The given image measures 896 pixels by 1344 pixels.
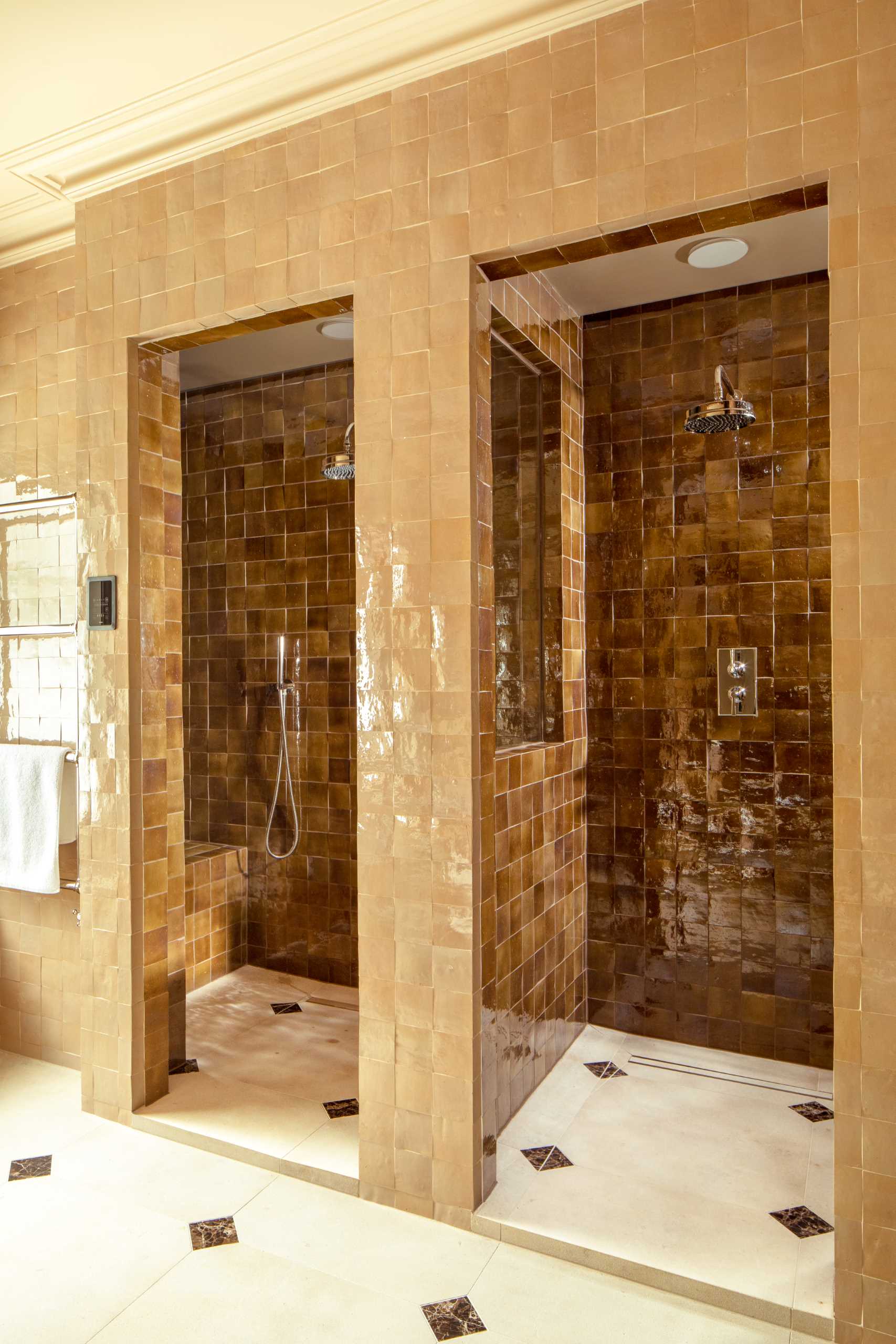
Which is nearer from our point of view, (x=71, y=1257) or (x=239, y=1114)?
(x=71, y=1257)

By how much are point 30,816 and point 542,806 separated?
170cm

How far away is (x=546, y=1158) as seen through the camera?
7.70ft

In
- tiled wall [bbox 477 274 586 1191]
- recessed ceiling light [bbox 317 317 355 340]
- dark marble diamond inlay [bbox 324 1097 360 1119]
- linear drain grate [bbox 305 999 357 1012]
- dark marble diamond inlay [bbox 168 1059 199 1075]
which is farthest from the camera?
linear drain grate [bbox 305 999 357 1012]

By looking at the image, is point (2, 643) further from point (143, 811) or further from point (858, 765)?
point (858, 765)

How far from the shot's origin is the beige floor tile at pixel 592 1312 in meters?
1.73

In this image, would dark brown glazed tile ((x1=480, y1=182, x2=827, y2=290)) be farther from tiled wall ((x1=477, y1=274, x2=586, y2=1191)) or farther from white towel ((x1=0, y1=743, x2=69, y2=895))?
white towel ((x1=0, y1=743, x2=69, y2=895))

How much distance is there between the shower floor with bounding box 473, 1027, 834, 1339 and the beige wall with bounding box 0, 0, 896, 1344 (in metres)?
0.17

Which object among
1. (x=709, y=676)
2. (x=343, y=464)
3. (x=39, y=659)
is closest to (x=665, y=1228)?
(x=709, y=676)

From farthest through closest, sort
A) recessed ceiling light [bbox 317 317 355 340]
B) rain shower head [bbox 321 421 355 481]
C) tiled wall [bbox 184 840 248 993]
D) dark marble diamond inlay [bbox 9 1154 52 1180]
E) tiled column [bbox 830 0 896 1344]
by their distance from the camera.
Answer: tiled wall [bbox 184 840 248 993], rain shower head [bbox 321 421 355 481], recessed ceiling light [bbox 317 317 355 340], dark marble diamond inlay [bbox 9 1154 52 1180], tiled column [bbox 830 0 896 1344]

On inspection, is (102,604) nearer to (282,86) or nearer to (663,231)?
(282,86)

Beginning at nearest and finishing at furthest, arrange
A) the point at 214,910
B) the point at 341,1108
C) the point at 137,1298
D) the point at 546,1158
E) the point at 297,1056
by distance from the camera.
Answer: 1. the point at 137,1298
2. the point at 546,1158
3. the point at 341,1108
4. the point at 297,1056
5. the point at 214,910

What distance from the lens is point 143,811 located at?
2.61m

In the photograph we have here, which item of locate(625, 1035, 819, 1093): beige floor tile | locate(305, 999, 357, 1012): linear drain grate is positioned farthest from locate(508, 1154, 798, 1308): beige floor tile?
locate(305, 999, 357, 1012): linear drain grate

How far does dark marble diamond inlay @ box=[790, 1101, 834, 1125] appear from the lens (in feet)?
8.45
